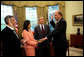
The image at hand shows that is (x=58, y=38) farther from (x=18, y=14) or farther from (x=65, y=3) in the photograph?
(x=65, y=3)

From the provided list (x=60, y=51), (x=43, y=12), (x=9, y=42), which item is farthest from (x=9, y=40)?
(x=43, y=12)

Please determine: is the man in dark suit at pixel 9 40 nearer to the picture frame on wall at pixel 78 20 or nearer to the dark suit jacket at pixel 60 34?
the dark suit jacket at pixel 60 34

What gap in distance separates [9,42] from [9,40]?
3 centimetres

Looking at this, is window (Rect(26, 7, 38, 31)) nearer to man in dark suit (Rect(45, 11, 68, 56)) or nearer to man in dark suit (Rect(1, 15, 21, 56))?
man in dark suit (Rect(45, 11, 68, 56))

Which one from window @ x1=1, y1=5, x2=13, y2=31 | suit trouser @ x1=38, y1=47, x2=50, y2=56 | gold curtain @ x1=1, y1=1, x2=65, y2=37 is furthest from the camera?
gold curtain @ x1=1, y1=1, x2=65, y2=37

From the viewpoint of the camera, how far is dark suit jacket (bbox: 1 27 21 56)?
5.94 feet

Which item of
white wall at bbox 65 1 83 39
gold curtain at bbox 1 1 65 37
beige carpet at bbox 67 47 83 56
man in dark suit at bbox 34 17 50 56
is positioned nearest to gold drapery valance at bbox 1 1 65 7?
gold curtain at bbox 1 1 65 37

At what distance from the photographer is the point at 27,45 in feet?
6.36

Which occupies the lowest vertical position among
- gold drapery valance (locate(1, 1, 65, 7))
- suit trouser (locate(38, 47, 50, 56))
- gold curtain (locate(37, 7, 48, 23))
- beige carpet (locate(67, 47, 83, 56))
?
beige carpet (locate(67, 47, 83, 56))

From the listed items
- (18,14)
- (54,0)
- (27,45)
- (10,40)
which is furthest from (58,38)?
(54,0)

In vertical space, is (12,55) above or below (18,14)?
below

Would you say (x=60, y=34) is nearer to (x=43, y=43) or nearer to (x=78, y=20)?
(x=43, y=43)

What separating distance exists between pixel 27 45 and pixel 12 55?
0.27 metres

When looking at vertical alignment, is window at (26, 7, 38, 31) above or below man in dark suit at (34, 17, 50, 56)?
above
